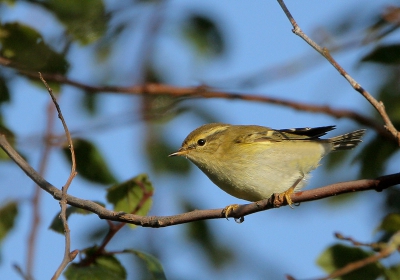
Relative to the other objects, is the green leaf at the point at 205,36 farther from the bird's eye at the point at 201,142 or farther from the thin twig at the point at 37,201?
the thin twig at the point at 37,201

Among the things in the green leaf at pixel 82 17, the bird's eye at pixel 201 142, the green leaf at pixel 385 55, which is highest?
the bird's eye at pixel 201 142

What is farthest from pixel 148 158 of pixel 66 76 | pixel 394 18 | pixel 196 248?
pixel 394 18

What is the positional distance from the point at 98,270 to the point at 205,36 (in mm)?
2039

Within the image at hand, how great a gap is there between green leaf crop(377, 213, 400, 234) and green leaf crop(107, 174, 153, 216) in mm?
1200

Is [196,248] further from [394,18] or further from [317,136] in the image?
[394,18]

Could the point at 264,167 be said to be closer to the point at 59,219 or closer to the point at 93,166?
the point at 93,166

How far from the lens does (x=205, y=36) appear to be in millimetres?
4336

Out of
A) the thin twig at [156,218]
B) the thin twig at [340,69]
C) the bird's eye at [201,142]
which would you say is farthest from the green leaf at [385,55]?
the bird's eye at [201,142]

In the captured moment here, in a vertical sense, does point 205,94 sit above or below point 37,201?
above

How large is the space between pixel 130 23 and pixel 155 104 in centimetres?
76

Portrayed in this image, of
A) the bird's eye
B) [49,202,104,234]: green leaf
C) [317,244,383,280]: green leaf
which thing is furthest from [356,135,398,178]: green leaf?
[49,202,104,234]: green leaf

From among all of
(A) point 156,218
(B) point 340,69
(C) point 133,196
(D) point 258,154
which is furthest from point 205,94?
(B) point 340,69

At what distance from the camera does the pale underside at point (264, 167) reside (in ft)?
13.5

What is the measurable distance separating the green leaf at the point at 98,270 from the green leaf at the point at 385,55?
71.9 inches
